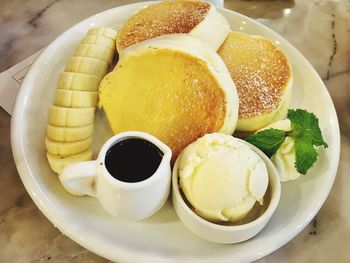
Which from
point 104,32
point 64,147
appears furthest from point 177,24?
point 64,147

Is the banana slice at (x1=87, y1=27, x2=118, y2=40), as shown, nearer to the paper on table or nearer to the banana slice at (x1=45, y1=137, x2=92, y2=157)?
the paper on table

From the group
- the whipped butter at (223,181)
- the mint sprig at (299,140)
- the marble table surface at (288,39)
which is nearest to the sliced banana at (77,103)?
the marble table surface at (288,39)

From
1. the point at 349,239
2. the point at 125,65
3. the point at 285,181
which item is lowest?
the point at 349,239

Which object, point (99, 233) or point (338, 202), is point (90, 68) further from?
point (338, 202)

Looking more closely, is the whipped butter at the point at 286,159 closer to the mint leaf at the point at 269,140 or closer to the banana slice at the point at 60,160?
the mint leaf at the point at 269,140

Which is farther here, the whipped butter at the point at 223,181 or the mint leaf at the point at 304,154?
the mint leaf at the point at 304,154

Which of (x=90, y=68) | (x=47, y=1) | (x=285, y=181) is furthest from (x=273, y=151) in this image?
(x=47, y=1)
